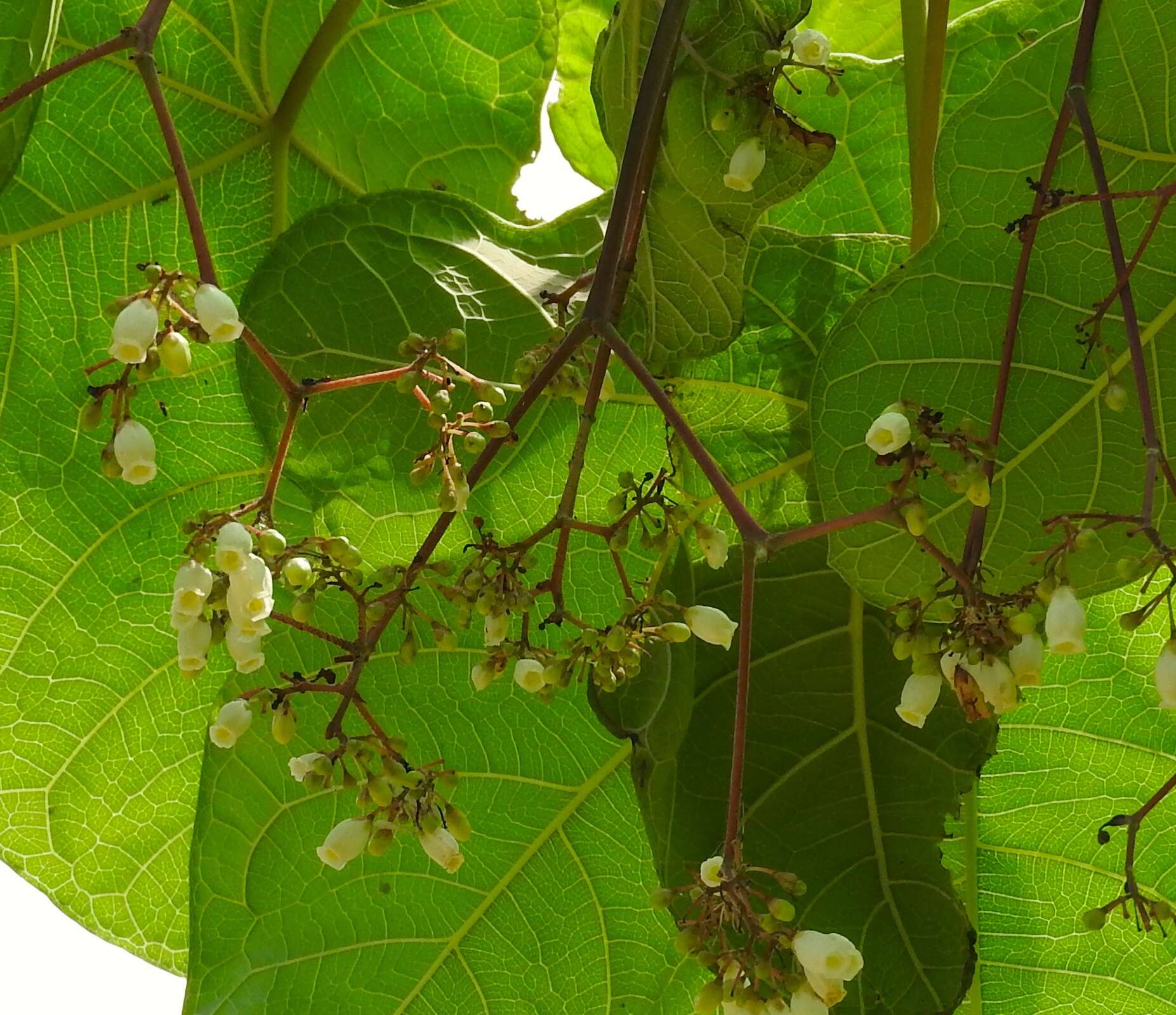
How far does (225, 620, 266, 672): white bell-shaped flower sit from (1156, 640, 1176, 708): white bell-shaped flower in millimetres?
380

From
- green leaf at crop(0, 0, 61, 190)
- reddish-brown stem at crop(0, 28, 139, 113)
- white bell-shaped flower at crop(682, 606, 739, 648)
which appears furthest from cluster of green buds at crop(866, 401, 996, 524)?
green leaf at crop(0, 0, 61, 190)

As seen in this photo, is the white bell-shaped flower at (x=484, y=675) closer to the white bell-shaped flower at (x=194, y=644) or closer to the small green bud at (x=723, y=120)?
the white bell-shaped flower at (x=194, y=644)

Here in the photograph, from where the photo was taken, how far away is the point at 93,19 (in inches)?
38.2

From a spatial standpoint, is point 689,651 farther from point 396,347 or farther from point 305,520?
point 305,520

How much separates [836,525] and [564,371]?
143mm

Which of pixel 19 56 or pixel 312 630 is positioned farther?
pixel 19 56

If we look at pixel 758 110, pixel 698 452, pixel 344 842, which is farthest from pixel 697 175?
pixel 344 842

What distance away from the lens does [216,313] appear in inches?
20.6

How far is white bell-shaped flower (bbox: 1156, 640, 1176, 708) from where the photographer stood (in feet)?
1.58

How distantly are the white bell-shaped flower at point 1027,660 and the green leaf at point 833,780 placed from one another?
275 millimetres

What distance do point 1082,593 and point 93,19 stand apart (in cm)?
83

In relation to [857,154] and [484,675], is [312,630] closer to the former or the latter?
[484,675]

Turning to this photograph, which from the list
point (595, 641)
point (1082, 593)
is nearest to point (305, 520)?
point (595, 641)

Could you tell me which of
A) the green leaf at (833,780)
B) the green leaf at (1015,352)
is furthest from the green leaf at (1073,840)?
the green leaf at (1015,352)
